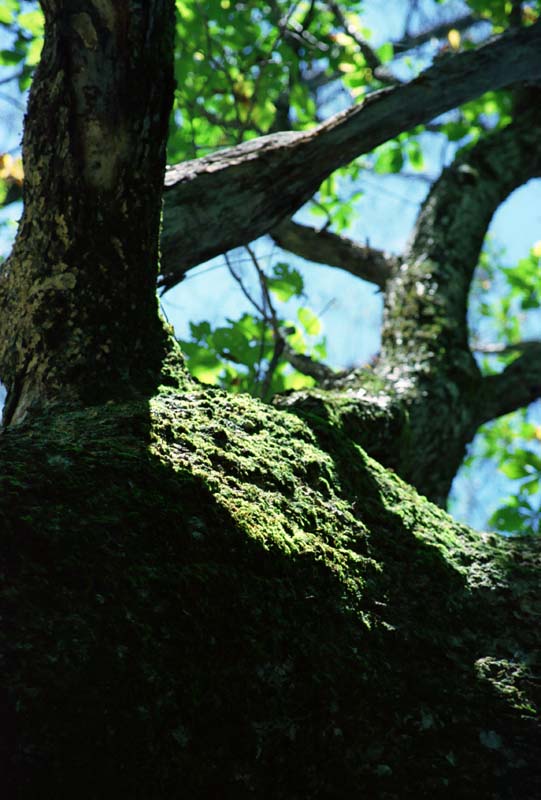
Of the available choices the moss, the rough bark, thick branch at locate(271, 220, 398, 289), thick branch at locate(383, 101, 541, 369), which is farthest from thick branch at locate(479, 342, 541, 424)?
the moss

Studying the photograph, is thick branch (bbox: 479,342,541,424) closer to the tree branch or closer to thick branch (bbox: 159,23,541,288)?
the tree branch

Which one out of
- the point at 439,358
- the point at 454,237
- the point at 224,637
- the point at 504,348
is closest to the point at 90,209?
the point at 224,637

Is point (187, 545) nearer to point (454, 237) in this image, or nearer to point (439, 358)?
point (439, 358)

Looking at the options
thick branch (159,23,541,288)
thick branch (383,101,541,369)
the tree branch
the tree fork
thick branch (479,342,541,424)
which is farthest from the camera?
the tree branch

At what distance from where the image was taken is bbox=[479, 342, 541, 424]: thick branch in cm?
374

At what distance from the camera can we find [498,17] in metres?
Answer: 4.62

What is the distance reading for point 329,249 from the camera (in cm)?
453

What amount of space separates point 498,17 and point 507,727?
488cm

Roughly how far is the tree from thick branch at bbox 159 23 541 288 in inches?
0.5

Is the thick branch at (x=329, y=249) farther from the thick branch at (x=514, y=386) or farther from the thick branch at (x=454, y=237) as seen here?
the thick branch at (x=514, y=386)

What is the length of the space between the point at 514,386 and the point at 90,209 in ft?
9.24

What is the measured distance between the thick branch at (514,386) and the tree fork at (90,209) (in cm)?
236

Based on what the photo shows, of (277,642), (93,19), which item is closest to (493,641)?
(277,642)

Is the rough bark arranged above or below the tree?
above
